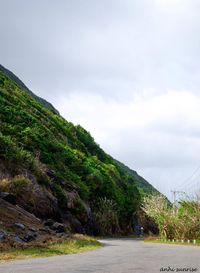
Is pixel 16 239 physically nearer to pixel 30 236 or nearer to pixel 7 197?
pixel 30 236

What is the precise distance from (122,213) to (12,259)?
63.0 metres

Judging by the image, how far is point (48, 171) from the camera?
59844mm

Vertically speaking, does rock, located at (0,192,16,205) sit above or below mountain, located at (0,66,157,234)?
below

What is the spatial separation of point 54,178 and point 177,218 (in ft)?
55.2

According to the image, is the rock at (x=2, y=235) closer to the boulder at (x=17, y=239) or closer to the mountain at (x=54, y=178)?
the boulder at (x=17, y=239)

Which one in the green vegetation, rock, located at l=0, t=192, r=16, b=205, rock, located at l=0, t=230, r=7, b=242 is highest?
the green vegetation

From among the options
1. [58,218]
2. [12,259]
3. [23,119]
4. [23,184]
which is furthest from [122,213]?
[12,259]

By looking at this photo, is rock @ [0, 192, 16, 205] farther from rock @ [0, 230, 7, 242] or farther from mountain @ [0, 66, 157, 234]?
rock @ [0, 230, 7, 242]

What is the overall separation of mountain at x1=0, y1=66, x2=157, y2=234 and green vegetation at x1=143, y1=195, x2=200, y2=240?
1004 centimetres

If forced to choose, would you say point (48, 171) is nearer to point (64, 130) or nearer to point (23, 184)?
point (23, 184)

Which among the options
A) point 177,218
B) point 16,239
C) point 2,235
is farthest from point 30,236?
point 177,218

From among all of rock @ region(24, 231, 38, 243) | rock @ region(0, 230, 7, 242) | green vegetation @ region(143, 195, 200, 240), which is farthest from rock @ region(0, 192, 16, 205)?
green vegetation @ region(143, 195, 200, 240)

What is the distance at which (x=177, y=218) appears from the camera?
52.5 metres

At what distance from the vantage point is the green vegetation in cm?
5003
